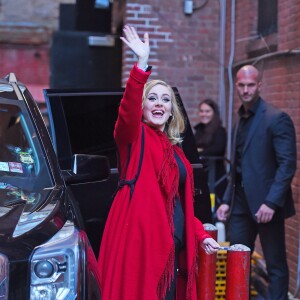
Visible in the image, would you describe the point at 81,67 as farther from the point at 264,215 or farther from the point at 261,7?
the point at 264,215

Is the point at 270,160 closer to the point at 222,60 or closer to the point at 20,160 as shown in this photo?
the point at 20,160

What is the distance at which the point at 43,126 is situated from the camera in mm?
3842

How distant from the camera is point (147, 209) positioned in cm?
Answer: 362

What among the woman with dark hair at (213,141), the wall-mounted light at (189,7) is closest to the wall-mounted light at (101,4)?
the wall-mounted light at (189,7)

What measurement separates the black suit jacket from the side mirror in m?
1.64

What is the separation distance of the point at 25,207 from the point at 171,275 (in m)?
0.96

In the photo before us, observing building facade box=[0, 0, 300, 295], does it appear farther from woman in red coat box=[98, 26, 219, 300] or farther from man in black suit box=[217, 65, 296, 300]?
woman in red coat box=[98, 26, 219, 300]

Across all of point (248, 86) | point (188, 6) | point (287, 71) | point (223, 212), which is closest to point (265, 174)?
point (223, 212)

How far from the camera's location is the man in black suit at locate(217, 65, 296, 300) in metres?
5.04

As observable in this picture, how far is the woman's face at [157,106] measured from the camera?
3.78 m

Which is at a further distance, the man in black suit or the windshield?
the man in black suit

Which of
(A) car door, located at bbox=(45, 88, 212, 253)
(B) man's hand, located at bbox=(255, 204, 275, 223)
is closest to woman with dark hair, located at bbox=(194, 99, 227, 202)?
(B) man's hand, located at bbox=(255, 204, 275, 223)

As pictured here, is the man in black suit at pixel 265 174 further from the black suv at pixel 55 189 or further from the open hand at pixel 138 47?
the open hand at pixel 138 47

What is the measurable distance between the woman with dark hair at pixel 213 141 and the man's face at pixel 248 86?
2.45 meters
